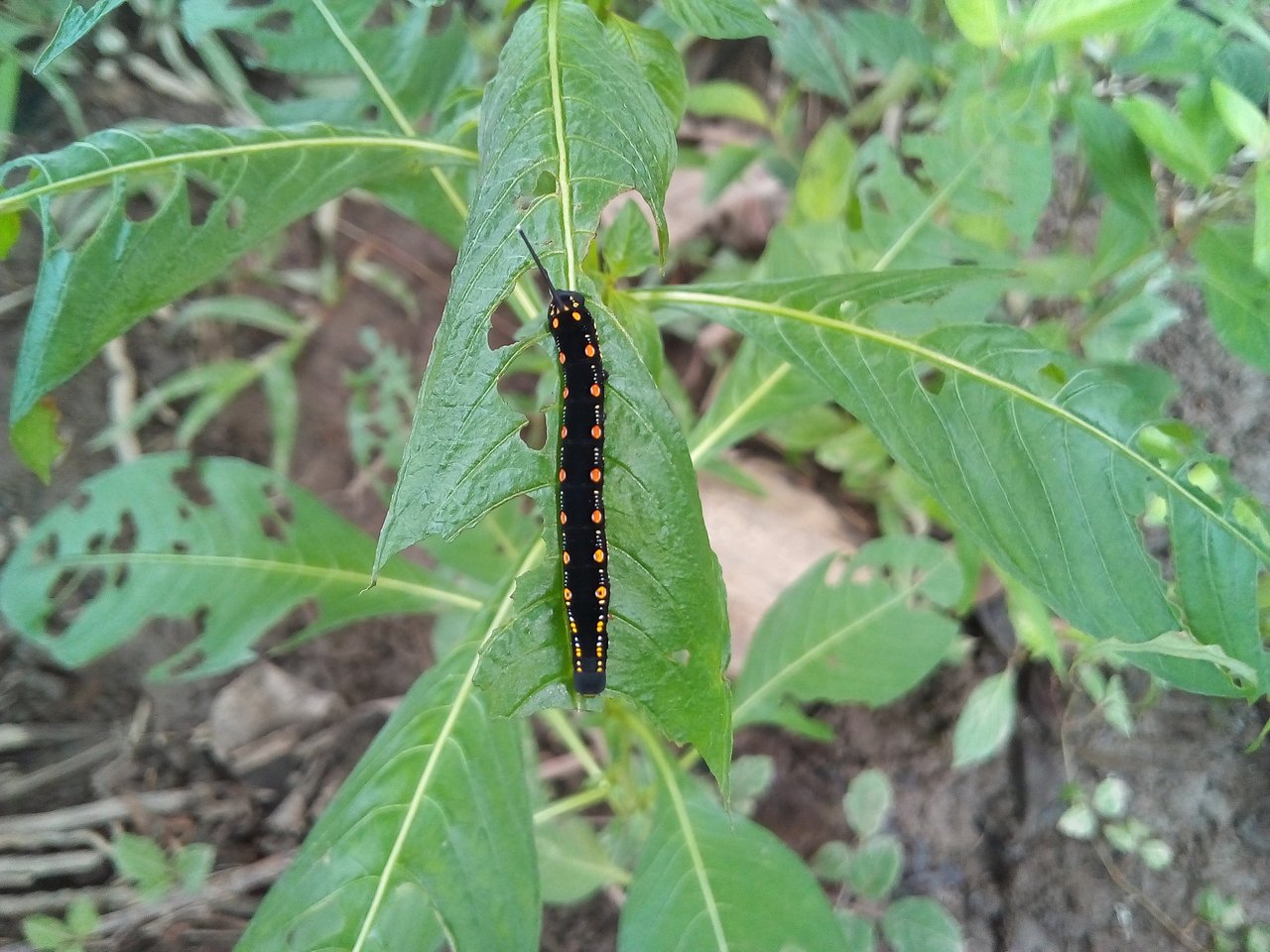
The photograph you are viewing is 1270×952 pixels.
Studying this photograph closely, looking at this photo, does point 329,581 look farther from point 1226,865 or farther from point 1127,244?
point 1226,865

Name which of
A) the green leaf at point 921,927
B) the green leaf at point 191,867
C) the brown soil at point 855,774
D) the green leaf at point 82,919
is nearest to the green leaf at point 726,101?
the brown soil at point 855,774

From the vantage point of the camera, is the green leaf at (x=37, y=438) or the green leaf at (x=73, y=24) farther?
the green leaf at (x=37, y=438)

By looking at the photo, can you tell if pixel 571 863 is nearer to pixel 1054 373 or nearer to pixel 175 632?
pixel 175 632

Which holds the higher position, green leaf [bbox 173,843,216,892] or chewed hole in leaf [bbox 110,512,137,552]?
chewed hole in leaf [bbox 110,512,137,552]

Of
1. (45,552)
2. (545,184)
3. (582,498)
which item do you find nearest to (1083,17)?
(545,184)

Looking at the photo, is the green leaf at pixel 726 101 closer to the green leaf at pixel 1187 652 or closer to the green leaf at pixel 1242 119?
the green leaf at pixel 1242 119

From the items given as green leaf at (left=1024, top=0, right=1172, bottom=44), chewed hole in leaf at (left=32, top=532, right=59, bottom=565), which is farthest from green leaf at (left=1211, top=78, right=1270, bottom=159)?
chewed hole in leaf at (left=32, top=532, right=59, bottom=565)

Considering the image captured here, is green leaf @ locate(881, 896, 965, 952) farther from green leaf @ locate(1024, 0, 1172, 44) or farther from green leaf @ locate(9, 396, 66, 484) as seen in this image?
green leaf @ locate(9, 396, 66, 484)
